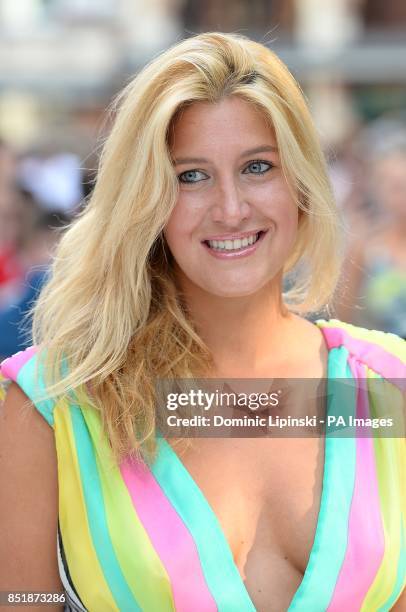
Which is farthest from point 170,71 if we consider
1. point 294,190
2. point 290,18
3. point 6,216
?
point 290,18

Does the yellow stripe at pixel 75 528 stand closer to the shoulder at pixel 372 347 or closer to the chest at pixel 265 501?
the chest at pixel 265 501

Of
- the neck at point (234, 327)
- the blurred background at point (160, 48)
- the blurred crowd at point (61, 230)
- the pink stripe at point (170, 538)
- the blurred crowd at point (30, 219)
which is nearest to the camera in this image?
the pink stripe at point (170, 538)

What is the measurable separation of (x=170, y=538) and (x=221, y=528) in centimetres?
10

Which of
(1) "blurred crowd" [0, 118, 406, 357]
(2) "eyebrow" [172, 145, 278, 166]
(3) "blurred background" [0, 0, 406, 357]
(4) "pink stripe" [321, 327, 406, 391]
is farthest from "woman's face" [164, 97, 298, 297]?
(3) "blurred background" [0, 0, 406, 357]

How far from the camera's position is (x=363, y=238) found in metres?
5.40

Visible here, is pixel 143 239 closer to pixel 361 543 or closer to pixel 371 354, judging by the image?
pixel 371 354

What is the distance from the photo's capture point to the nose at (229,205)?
7.05ft

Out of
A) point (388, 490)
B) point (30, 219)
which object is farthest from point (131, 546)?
point (30, 219)

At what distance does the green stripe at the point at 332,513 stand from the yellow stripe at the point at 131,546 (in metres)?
0.26

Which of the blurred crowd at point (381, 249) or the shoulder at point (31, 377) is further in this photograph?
the blurred crowd at point (381, 249)

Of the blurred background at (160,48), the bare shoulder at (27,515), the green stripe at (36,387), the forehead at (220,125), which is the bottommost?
the bare shoulder at (27,515)

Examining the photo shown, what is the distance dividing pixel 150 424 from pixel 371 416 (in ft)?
1.58

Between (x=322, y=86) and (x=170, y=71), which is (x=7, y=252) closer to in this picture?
(x=170, y=71)

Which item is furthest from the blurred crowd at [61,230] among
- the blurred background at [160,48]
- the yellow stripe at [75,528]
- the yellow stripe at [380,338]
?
the blurred background at [160,48]
